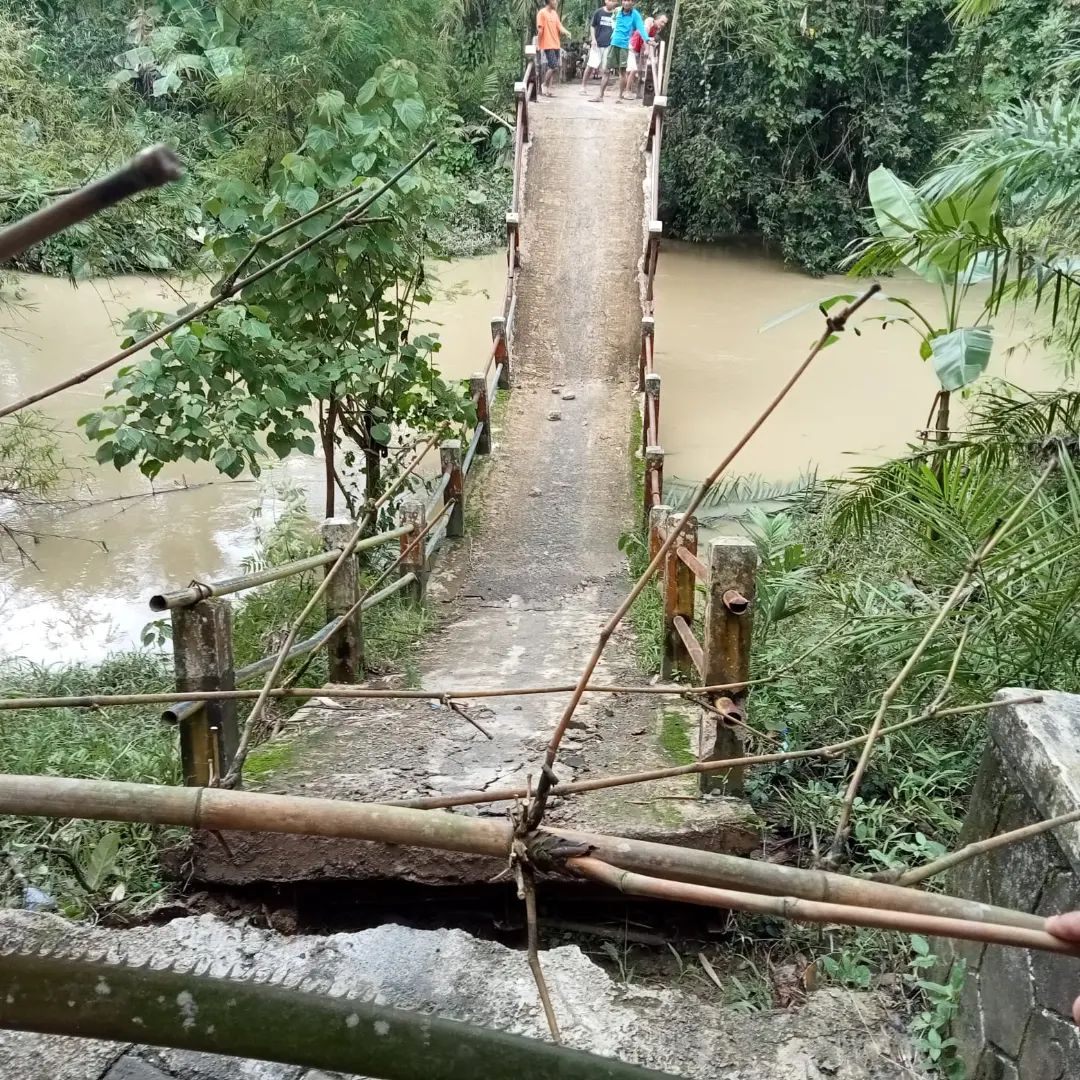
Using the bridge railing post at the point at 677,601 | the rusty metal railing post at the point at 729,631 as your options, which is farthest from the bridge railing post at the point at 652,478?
the rusty metal railing post at the point at 729,631

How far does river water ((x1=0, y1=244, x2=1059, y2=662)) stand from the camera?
784 cm

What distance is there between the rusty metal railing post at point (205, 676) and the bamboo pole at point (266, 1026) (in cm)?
136

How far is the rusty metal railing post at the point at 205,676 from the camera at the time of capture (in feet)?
7.70

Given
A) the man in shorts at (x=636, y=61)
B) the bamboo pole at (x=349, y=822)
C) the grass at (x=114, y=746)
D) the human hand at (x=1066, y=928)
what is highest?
the man in shorts at (x=636, y=61)

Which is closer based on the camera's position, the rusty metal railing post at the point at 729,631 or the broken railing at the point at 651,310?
the rusty metal railing post at the point at 729,631

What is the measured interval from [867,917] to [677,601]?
9.39 feet

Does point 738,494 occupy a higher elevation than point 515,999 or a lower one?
lower

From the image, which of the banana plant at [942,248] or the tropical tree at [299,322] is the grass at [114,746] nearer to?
the tropical tree at [299,322]

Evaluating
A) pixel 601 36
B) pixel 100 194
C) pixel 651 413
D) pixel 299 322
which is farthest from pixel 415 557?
pixel 601 36

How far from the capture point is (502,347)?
8.02 m

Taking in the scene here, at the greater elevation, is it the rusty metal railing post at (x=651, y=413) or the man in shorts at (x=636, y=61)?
the man in shorts at (x=636, y=61)

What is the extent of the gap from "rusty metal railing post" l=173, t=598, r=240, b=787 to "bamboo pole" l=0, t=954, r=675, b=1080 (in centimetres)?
136

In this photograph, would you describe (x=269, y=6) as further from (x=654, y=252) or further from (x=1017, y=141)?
(x=1017, y=141)

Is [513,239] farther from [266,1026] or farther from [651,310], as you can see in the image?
[266,1026]
